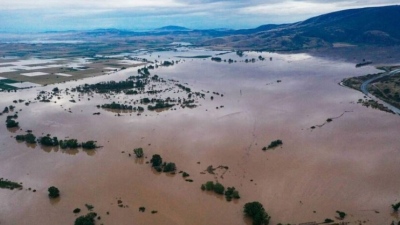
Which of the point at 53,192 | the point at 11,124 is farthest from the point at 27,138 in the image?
the point at 53,192

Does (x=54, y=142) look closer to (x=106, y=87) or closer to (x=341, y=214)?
(x=106, y=87)

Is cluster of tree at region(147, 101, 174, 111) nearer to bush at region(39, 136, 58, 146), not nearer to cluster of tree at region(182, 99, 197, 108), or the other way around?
cluster of tree at region(182, 99, 197, 108)

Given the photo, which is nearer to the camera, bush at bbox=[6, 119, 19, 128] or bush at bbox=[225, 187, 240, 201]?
bush at bbox=[225, 187, 240, 201]

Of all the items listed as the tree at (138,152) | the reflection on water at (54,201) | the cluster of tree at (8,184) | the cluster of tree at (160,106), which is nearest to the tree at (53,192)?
the reflection on water at (54,201)

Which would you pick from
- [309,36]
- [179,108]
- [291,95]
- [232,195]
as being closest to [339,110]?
[291,95]

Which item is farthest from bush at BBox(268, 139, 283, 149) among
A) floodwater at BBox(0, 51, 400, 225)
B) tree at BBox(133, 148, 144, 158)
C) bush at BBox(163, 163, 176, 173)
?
tree at BBox(133, 148, 144, 158)

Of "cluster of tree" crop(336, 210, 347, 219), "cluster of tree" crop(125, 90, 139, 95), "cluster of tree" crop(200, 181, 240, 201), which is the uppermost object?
"cluster of tree" crop(125, 90, 139, 95)

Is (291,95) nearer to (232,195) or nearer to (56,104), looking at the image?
(232,195)
